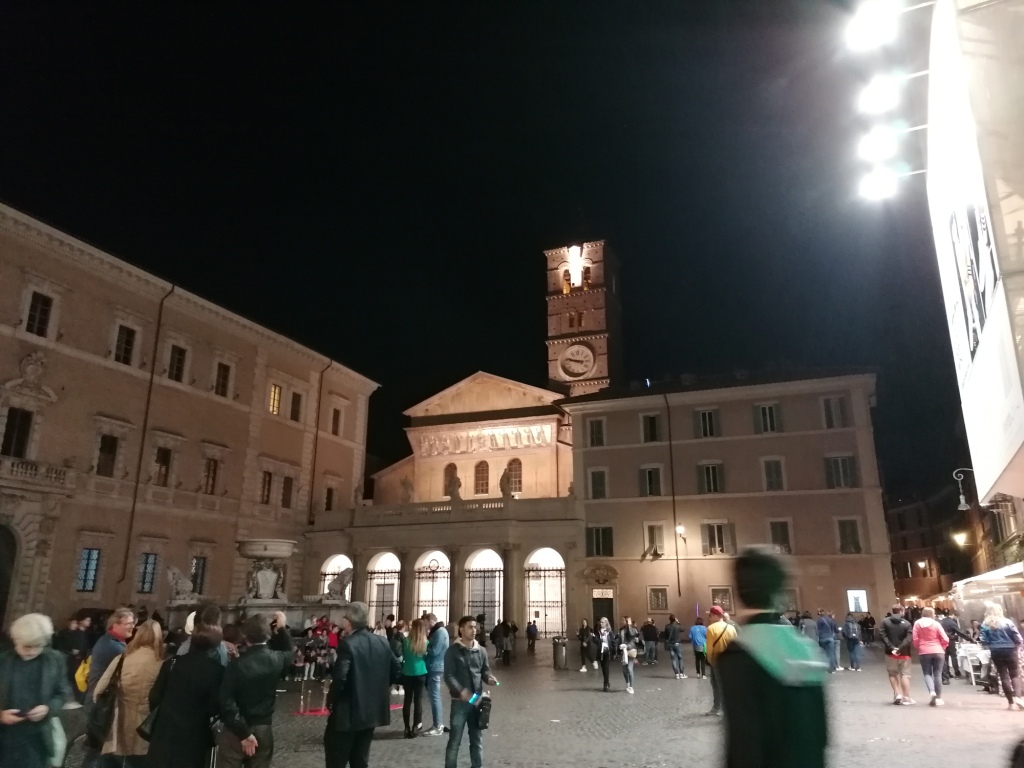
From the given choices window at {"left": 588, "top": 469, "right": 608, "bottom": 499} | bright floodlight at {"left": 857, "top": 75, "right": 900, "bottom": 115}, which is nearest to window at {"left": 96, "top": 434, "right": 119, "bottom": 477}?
window at {"left": 588, "top": 469, "right": 608, "bottom": 499}

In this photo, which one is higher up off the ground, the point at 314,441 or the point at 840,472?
the point at 314,441

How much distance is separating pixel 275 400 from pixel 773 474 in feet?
77.6

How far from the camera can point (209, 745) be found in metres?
4.87

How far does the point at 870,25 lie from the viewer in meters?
8.77

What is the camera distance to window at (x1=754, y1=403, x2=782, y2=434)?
3195cm

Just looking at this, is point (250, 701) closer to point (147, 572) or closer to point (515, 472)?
point (147, 572)

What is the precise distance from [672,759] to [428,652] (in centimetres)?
344

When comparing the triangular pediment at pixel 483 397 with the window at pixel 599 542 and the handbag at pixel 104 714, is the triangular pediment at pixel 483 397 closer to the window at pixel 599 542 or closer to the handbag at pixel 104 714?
the window at pixel 599 542

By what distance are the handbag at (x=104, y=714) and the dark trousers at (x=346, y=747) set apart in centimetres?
154

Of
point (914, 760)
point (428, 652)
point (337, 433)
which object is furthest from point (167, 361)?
point (914, 760)

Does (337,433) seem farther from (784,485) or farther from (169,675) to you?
(169,675)

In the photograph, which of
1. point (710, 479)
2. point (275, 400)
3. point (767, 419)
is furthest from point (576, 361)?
point (275, 400)

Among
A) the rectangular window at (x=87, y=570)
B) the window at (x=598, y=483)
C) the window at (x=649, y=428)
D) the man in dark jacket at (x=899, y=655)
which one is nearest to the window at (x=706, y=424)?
the window at (x=649, y=428)

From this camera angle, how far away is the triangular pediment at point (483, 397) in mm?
42219
